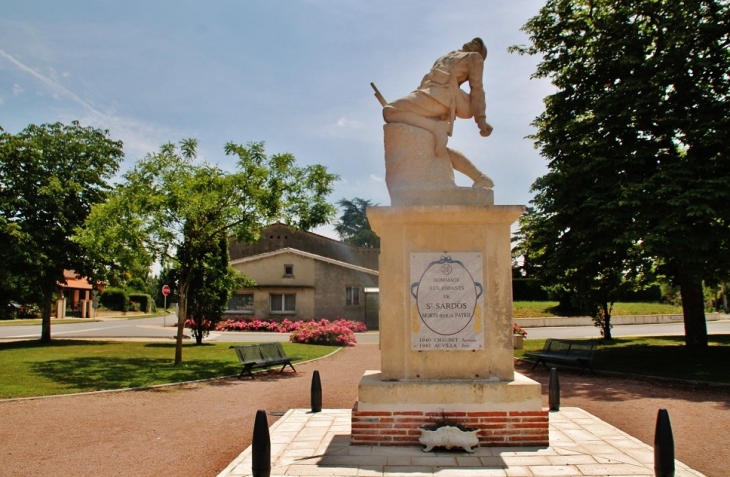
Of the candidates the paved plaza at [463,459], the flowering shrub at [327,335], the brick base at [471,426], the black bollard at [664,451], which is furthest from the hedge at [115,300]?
the black bollard at [664,451]

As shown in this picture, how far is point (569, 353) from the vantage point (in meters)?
→ 16.0

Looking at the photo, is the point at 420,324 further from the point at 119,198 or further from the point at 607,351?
the point at 607,351

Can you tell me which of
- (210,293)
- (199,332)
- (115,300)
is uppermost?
(210,293)

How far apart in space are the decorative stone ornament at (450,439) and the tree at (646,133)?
10175mm

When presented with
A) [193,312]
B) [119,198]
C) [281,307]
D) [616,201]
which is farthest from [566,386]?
[281,307]

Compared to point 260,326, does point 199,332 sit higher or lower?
higher

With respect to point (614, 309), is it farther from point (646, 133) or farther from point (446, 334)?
point (446, 334)

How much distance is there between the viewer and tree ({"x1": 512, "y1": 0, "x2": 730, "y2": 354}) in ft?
48.2

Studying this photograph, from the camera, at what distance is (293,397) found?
11664 mm

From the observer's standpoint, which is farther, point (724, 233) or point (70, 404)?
point (724, 233)

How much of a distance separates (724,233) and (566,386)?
5.95m

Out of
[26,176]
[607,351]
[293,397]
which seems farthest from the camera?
[26,176]

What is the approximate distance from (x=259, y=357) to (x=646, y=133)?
13.5 m

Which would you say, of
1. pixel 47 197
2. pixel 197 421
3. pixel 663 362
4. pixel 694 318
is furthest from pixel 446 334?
pixel 47 197
